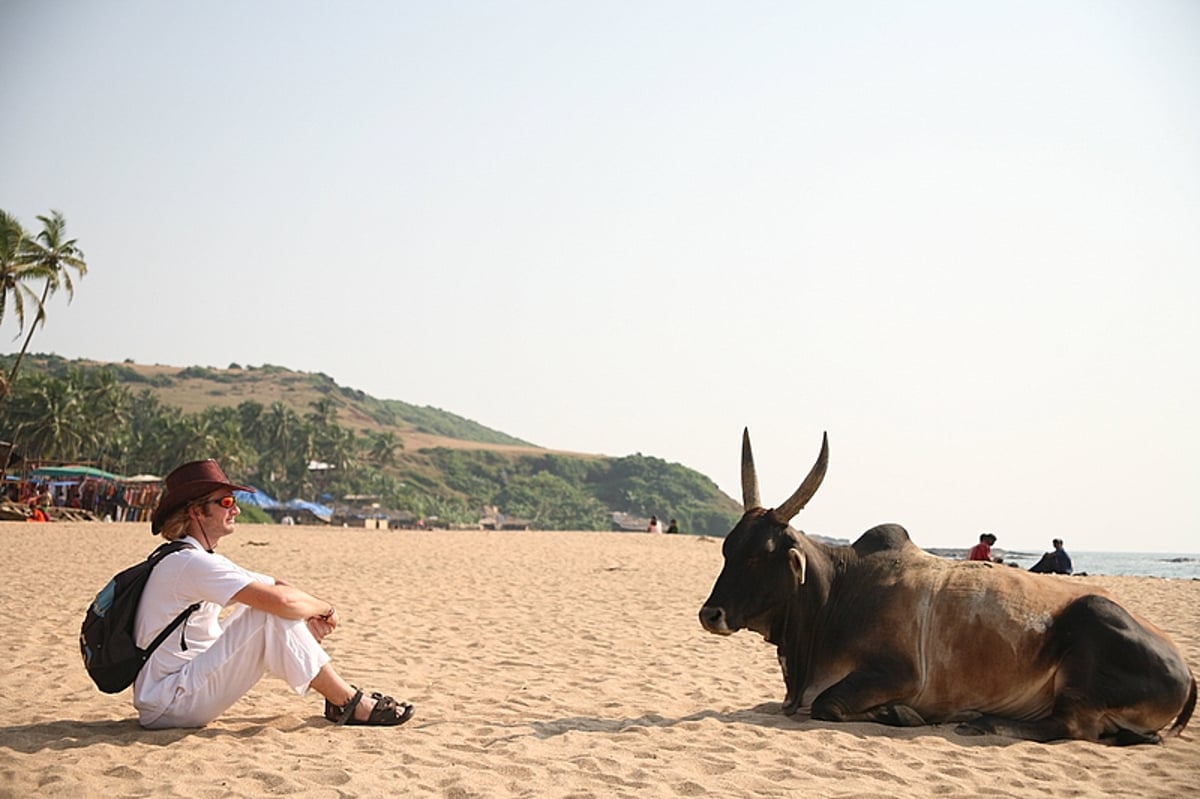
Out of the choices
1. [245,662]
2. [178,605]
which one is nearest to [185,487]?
[178,605]

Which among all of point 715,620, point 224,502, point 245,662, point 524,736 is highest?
point 224,502

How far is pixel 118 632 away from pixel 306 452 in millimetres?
103223

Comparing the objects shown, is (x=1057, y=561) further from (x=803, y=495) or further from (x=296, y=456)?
(x=296, y=456)

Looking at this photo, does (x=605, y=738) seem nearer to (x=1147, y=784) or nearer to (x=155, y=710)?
(x=155, y=710)

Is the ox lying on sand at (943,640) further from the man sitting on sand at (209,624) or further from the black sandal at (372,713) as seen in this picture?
the man sitting on sand at (209,624)

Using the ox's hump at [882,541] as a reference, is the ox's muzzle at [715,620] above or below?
below

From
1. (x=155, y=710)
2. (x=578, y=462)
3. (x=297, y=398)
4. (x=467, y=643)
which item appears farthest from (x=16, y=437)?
(x=297, y=398)

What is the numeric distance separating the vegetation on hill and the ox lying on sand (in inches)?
2389

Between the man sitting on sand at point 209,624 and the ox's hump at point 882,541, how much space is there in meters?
3.76

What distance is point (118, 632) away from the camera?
18.3ft

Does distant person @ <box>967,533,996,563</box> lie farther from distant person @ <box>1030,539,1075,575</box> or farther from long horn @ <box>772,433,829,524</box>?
long horn @ <box>772,433,829,524</box>

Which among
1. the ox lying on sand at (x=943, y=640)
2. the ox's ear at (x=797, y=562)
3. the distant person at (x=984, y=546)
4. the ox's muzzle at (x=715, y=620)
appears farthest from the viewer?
the distant person at (x=984, y=546)

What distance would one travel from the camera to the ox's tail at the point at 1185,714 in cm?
652

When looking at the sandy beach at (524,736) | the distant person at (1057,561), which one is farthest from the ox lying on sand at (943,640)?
the distant person at (1057,561)
